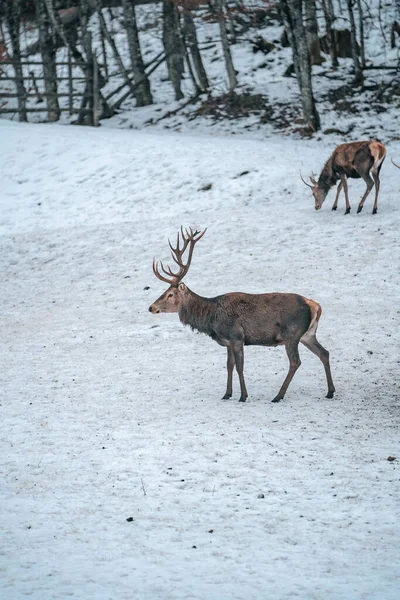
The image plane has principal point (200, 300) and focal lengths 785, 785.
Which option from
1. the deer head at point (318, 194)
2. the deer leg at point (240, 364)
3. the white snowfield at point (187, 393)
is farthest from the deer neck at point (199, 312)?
the deer head at point (318, 194)

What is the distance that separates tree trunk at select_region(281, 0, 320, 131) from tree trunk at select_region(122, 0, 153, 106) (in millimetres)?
6461

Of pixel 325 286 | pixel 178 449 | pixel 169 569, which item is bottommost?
pixel 325 286

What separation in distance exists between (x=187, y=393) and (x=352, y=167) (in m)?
7.95

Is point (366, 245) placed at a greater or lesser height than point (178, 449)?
lesser

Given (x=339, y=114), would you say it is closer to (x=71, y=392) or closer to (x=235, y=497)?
(x=71, y=392)

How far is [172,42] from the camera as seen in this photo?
91.6ft

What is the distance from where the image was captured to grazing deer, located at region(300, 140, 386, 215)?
49.2ft

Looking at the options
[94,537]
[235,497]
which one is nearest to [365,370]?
[235,497]

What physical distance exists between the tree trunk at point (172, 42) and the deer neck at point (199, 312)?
18729 mm

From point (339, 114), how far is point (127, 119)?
7270 mm

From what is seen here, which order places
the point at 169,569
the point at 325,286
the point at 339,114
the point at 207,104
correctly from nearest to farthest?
1. the point at 169,569
2. the point at 325,286
3. the point at 339,114
4. the point at 207,104

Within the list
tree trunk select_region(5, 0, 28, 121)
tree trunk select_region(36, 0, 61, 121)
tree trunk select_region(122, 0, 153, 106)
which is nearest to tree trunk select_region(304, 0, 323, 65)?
tree trunk select_region(122, 0, 153, 106)

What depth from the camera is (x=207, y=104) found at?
2556 cm

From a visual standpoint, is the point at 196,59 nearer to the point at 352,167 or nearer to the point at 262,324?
the point at 352,167
